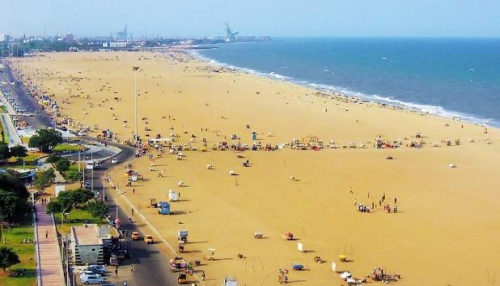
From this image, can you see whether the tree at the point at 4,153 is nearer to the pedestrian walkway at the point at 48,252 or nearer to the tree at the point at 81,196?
the pedestrian walkway at the point at 48,252

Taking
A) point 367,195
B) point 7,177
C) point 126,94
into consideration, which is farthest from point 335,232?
point 126,94

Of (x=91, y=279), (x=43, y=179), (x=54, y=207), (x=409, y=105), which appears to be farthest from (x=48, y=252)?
(x=409, y=105)

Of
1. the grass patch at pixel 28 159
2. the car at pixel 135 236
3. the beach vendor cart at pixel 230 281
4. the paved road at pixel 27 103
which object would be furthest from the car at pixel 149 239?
the paved road at pixel 27 103

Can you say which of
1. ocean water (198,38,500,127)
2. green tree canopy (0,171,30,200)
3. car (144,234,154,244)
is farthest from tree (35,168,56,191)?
ocean water (198,38,500,127)

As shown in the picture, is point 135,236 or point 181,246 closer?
point 181,246

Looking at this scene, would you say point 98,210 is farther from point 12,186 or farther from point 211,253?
point 211,253
